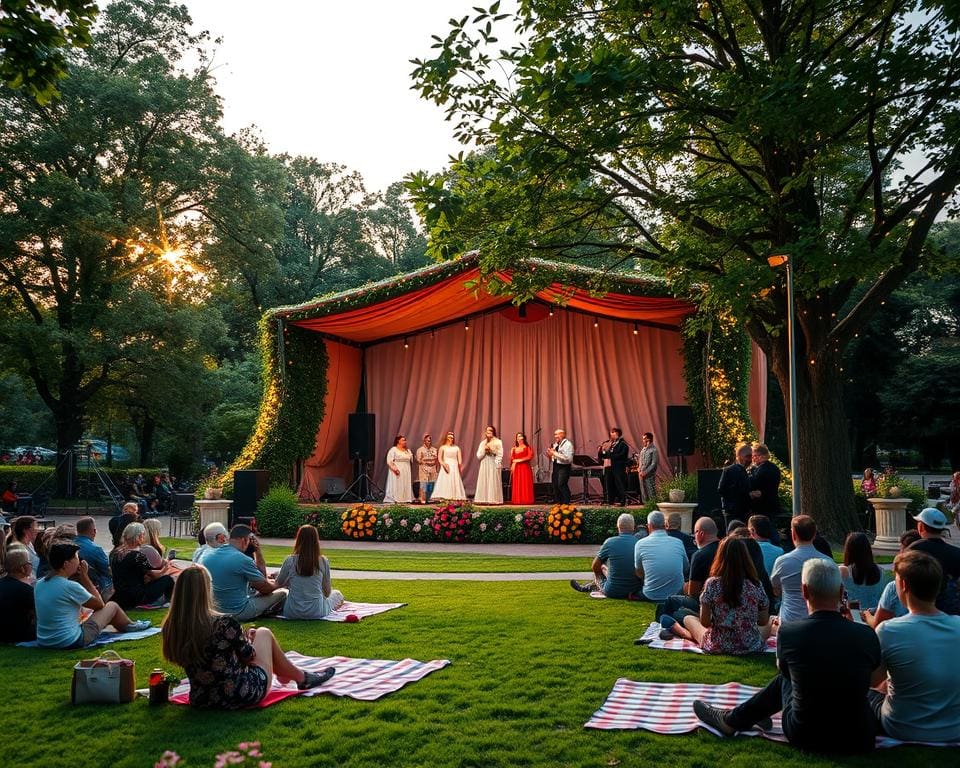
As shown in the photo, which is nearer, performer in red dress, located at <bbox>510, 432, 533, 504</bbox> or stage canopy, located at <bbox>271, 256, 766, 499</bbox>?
performer in red dress, located at <bbox>510, 432, 533, 504</bbox>

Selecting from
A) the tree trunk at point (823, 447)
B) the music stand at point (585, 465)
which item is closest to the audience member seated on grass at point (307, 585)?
the tree trunk at point (823, 447)

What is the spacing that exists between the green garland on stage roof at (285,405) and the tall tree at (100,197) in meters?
9.56

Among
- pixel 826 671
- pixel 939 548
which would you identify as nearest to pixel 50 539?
pixel 826 671

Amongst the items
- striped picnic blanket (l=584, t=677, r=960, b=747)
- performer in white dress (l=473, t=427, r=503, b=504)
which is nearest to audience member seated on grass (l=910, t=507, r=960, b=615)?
striped picnic blanket (l=584, t=677, r=960, b=747)

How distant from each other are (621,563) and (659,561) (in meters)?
0.64

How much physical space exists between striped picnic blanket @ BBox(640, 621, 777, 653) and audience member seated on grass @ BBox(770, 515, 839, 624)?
22 centimetres

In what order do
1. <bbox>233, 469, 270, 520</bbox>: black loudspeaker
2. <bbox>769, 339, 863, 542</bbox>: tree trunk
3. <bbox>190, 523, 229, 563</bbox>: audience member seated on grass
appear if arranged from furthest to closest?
<bbox>233, 469, 270, 520</bbox>: black loudspeaker → <bbox>769, 339, 863, 542</bbox>: tree trunk → <bbox>190, 523, 229, 563</bbox>: audience member seated on grass

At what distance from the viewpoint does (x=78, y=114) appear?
25266 millimetres

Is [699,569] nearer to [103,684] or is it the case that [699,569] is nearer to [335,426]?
[103,684]

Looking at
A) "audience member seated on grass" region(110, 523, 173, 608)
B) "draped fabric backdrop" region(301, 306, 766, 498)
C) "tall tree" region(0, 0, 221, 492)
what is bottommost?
"audience member seated on grass" region(110, 523, 173, 608)

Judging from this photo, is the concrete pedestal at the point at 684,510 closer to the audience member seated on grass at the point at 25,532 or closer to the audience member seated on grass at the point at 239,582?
the audience member seated on grass at the point at 239,582

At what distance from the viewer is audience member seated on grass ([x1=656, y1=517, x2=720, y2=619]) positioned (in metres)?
6.55

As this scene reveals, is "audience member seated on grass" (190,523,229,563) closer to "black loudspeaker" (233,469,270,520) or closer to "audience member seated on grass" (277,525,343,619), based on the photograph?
"audience member seated on grass" (277,525,343,619)

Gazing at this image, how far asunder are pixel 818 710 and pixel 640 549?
4.17 meters
